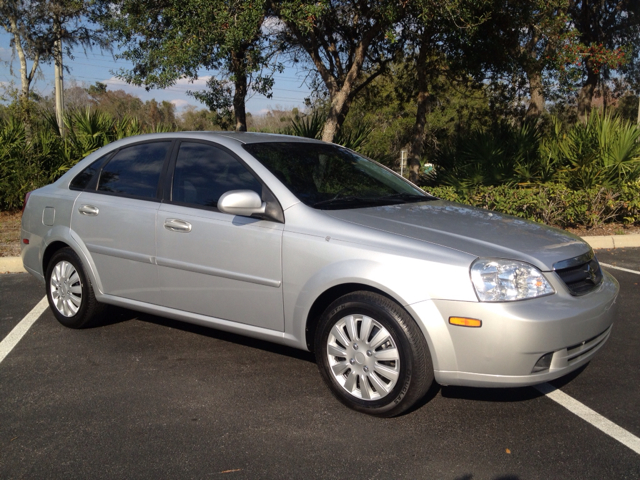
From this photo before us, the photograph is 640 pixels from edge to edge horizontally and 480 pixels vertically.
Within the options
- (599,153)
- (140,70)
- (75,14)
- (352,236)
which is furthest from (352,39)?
(352,236)

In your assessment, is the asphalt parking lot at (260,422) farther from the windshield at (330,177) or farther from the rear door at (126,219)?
the windshield at (330,177)

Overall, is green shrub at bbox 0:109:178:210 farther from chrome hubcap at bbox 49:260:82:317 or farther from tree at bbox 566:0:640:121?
tree at bbox 566:0:640:121

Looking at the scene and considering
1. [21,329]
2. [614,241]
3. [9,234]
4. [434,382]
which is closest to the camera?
[434,382]

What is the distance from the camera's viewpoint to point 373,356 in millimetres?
3559

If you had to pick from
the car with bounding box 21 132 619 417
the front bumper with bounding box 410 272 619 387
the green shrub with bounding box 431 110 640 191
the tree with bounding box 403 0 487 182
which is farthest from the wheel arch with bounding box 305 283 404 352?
the green shrub with bounding box 431 110 640 191

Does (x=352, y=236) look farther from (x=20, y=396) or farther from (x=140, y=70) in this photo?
(x=140, y=70)

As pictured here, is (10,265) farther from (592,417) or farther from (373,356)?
(592,417)

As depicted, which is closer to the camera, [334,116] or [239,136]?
[239,136]

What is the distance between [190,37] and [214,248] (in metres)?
6.92

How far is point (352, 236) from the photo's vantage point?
12.1 ft

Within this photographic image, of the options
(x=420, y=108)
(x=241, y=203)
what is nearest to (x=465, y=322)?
(x=241, y=203)

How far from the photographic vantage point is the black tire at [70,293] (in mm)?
5145

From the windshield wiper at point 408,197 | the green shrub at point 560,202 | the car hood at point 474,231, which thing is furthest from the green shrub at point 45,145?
the car hood at point 474,231

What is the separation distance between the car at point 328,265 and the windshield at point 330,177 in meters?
0.02
